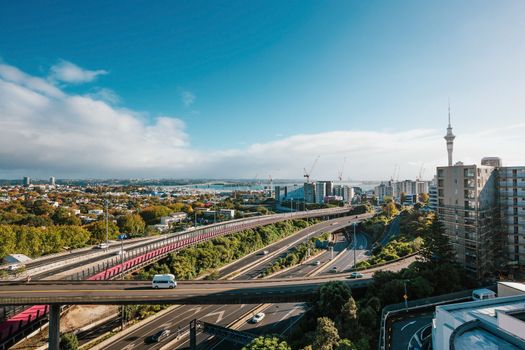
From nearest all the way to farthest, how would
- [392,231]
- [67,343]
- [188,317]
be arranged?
[67,343]
[188,317]
[392,231]

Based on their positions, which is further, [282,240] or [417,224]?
[282,240]

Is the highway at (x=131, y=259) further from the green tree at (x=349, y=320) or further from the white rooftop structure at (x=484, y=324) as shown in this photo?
the white rooftop structure at (x=484, y=324)

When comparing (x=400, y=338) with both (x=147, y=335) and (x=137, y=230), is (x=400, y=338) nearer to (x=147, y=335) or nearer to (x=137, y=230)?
(x=147, y=335)

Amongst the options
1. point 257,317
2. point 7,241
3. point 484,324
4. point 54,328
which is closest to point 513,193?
point 484,324

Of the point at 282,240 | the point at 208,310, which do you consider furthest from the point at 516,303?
the point at 282,240

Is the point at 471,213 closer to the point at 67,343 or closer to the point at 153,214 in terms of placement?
the point at 67,343

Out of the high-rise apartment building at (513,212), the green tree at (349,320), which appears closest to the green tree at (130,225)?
the green tree at (349,320)
